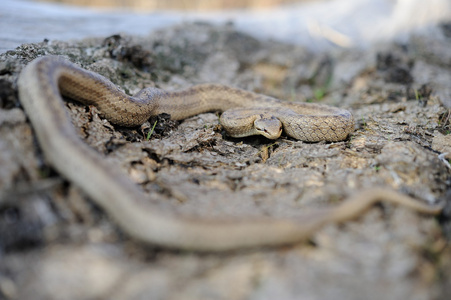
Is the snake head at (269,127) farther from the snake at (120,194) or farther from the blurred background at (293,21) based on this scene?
the blurred background at (293,21)

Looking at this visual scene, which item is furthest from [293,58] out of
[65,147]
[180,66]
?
[65,147]

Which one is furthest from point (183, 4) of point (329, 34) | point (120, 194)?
point (120, 194)

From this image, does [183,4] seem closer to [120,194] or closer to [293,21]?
[293,21]

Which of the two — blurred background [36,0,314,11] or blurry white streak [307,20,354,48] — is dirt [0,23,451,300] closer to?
blurry white streak [307,20,354,48]

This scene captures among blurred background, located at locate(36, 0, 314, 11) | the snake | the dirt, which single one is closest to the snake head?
the dirt

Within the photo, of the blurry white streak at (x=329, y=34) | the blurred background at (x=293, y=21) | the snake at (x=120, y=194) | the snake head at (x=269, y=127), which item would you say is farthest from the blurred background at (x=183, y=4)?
the snake at (x=120, y=194)

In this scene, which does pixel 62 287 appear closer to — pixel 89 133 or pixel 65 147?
pixel 65 147

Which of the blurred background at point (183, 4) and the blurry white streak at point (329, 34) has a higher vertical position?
the blurred background at point (183, 4)

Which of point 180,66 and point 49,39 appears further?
point 180,66
